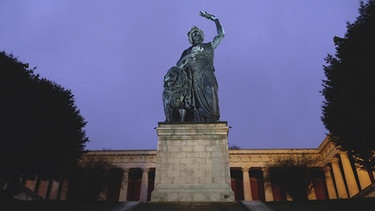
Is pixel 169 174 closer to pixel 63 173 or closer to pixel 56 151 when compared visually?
pixel 56 151

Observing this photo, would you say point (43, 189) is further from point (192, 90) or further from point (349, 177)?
point (349, 177)

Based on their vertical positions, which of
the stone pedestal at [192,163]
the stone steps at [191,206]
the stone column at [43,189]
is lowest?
the stone steps at [191,206]

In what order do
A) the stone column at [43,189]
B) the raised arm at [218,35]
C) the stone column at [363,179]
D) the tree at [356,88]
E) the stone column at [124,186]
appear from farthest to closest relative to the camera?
the stone column at [43,189] → the stone column at [124,186] → the stone column at [363,179] → the raised arm at [218,35] → the tree at [356,88]

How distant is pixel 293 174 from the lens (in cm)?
3519

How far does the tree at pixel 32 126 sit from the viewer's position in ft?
73.4

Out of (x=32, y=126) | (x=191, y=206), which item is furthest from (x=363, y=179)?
(x=32, y=126)

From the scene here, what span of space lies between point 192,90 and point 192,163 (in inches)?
164

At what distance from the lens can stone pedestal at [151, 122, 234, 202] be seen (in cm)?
1089

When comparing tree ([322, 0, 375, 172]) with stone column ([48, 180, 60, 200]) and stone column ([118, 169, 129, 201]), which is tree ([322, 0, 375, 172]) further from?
stone column ([48, 180, 60, 200])

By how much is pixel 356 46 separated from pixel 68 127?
24704mm

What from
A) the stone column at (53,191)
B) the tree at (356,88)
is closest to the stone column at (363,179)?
the tree at (356,88)

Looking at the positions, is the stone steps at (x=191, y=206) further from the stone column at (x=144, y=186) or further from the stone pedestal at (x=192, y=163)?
the stone column at (x=144, y=186)

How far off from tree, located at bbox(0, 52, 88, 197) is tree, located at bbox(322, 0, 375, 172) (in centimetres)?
2236

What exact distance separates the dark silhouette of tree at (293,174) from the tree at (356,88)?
8361 millimetres
